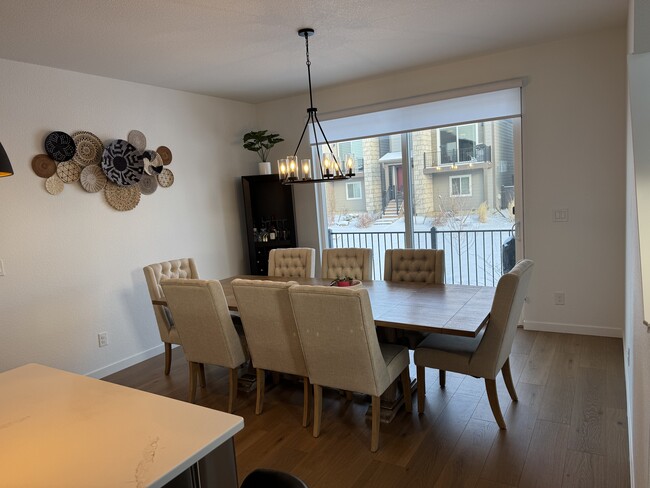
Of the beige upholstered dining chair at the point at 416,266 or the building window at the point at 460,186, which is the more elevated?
the building window at the point at 460,186

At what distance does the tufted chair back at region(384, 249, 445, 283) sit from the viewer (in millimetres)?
3408

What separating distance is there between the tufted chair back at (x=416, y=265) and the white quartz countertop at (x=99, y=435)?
2.45m

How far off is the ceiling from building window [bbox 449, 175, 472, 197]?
1131 millimetres

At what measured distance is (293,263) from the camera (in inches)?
164

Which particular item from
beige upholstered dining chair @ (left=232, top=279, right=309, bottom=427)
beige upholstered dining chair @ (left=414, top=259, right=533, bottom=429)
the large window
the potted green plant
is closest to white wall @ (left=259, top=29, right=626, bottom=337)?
the large window

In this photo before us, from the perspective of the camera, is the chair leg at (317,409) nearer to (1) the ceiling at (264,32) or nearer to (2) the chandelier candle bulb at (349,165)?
(2) the chandelier candle bulb at (349,165)

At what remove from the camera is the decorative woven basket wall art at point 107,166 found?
11.4 ft

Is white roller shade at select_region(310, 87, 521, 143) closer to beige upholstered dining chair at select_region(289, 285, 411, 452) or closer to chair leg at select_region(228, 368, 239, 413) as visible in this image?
beige upholstered dining chair at select_region(289, 285, 411, 452)

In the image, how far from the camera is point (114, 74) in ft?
12.4

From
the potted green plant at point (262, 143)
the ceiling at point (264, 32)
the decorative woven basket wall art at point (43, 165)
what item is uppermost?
the ceiling at point (264, 32)

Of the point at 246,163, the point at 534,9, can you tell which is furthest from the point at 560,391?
the point at 246,163

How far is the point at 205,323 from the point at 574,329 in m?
3.20

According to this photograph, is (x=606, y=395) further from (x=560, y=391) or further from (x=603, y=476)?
(x=603, y=476)

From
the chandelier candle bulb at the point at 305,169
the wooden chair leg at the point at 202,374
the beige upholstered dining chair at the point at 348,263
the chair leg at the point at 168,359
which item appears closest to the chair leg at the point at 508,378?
the beige upholstered dining chair at the point at 348,263
